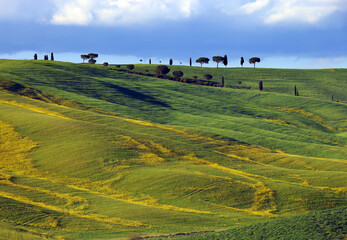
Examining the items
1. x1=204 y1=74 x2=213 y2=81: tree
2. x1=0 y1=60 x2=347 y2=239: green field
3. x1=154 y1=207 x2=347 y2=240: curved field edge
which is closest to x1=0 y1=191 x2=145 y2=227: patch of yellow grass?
x1=0 y1=60 x2=347 y2=239: green field

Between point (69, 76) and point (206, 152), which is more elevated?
point (69, 76)

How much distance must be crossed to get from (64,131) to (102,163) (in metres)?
11.2

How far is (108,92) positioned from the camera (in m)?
119

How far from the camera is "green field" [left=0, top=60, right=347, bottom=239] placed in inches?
1576

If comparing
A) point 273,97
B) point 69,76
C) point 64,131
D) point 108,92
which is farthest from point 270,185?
point 273,97

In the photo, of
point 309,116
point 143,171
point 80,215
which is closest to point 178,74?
point 309,116

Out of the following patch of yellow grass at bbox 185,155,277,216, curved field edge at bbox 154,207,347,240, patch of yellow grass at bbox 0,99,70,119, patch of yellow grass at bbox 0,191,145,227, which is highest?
patch of yellow grass at bbox 0,99,70,119

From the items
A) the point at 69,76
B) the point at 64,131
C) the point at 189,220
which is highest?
the point at 69,76

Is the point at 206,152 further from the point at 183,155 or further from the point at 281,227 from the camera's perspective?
the point at 281,227

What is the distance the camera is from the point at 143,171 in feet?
178

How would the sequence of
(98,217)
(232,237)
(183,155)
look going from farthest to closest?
(183,155)
(98,217)
(232,237)

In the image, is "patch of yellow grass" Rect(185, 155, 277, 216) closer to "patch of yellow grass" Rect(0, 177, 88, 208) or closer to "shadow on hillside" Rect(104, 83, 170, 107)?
"patch of yellow grass" Rect(0, 177, 88, 208)

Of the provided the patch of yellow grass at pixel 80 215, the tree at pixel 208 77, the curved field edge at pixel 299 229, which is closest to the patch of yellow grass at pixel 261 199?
the curved field edge at pixel 299 229

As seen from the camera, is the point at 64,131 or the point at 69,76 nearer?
the point at 64,131
